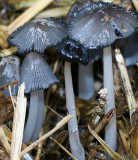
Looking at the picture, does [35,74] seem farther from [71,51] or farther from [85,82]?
[85,82]

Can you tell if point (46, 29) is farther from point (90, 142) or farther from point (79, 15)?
point (90, 142)

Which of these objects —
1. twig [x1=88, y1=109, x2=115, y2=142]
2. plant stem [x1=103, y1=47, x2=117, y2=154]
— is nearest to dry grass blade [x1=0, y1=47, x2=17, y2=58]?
plant stem [x1=103, y1=47, x2=117, y2=154]

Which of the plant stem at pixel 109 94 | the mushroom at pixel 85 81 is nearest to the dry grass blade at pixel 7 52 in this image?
the mushroom at pixel 85 81

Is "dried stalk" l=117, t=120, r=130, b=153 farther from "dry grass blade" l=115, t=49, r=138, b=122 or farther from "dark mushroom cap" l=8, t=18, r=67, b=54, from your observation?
"dark mushroom cap" l=8, t=18, r=67, b=54

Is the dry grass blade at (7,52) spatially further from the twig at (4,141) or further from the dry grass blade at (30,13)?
the twig at (4,141)

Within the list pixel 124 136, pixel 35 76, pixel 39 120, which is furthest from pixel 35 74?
pixel 124 136
